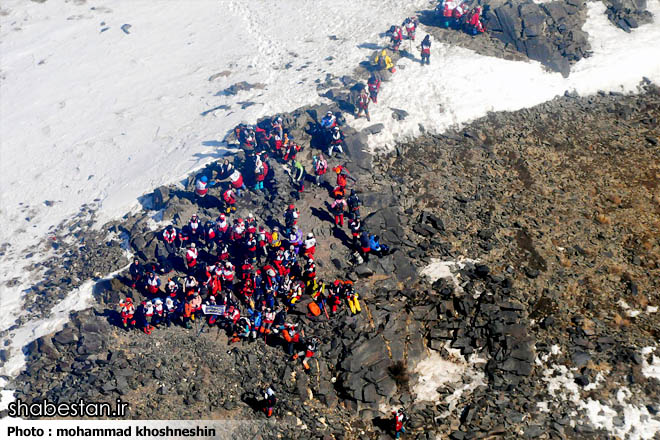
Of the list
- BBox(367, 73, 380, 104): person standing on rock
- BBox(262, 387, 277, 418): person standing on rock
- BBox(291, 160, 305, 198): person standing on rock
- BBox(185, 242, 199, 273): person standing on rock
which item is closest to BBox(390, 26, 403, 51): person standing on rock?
BBox(367, 73, 380, 104): person standing on rock

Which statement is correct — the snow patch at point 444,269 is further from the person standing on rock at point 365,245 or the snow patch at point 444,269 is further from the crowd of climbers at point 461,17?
the crowd of climbers at point 461,17

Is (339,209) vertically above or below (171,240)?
above

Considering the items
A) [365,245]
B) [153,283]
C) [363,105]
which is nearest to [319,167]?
[365,245]

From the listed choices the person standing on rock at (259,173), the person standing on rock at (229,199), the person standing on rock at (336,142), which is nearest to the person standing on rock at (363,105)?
the person standing on rock at (336,142)

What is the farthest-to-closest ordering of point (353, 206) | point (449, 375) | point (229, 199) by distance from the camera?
point (229, 199)
point (353, 206)
point (449, 375)

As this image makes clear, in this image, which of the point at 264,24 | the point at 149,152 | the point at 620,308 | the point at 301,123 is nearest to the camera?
the point at 620,308

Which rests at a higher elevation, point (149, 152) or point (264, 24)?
point (264, 24)

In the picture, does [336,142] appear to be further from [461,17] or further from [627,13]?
[627,13]

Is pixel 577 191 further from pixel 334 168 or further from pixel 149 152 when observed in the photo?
pixel 149 152

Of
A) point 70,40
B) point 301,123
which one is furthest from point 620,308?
point 70,40
